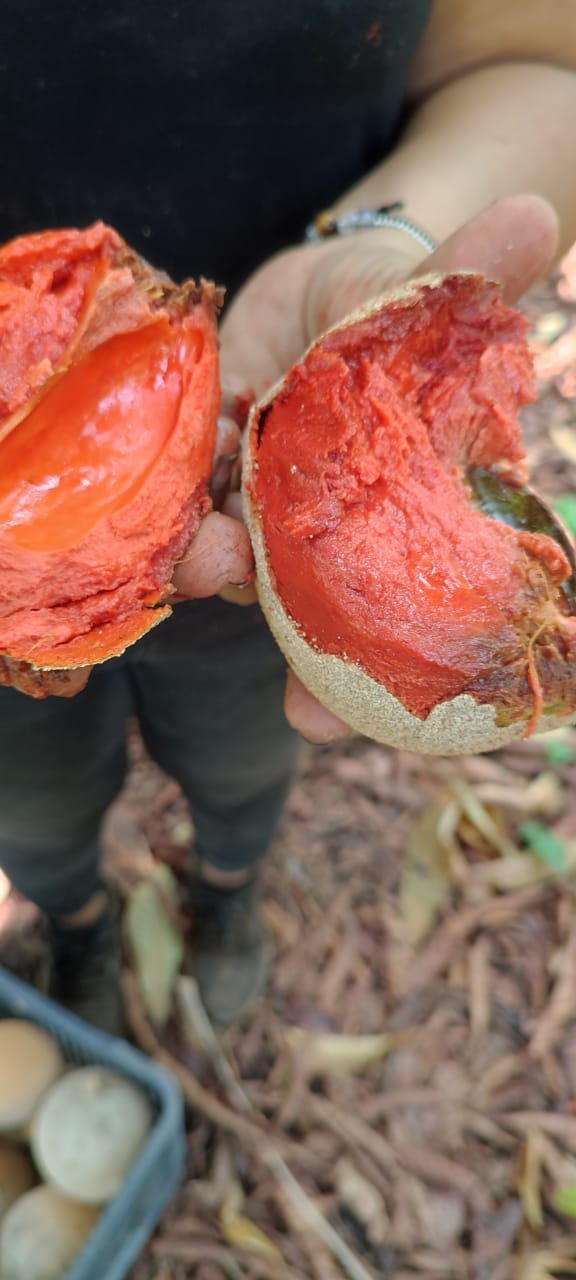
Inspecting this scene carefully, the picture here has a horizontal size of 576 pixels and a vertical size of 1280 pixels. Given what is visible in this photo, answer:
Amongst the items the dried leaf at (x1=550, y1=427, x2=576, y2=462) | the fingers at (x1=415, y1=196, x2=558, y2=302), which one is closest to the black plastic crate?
the fingers at (x1=415, y1=196, x2=558, y2=302)

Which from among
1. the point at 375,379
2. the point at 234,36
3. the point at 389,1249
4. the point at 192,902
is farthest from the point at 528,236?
the point at 389,1249

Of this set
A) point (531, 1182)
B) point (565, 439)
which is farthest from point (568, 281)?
point (531, 1182)

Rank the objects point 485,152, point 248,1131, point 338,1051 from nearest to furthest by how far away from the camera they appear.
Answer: point 485,152 → point 248,1131 → point 338,1051

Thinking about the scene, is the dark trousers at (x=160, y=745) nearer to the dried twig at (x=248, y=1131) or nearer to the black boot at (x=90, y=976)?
the black boot at (x=90, y=976)

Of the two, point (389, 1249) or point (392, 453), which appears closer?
point (392, 453)

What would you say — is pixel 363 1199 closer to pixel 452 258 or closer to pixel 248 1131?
pixel 248 1131

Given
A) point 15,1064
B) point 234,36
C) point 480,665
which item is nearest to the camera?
point 480,665

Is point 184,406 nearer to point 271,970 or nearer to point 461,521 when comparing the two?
point 461,521
